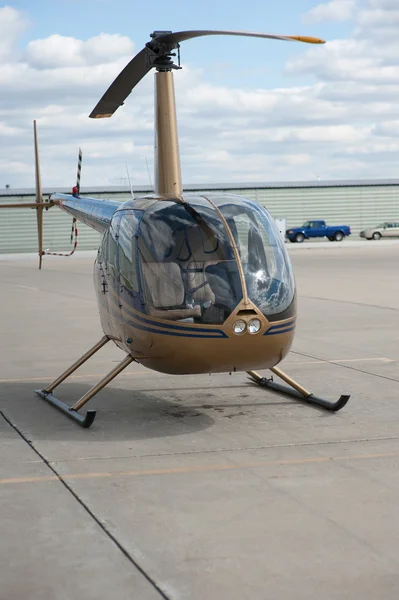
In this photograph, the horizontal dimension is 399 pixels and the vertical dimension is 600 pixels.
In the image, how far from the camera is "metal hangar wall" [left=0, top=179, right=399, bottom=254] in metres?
58.8

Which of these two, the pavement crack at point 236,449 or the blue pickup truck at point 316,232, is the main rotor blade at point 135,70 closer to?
the pavement crack at point 236,449

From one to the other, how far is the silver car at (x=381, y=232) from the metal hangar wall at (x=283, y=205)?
2129 millimetres

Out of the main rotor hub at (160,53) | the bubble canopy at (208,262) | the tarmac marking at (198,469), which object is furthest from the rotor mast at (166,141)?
the tarmac marking at (198,469)

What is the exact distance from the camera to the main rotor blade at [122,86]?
388 inches

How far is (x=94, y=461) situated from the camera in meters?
7.64

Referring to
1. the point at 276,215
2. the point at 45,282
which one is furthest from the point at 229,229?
the point at 276,215

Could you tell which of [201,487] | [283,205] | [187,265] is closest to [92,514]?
[201,487]

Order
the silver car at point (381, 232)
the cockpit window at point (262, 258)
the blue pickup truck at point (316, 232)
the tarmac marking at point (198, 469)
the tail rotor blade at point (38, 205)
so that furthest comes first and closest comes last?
the silver car at point (381, 232), the blue pickup truck at point (316, 232), the tail rotor blade at point (38, 205), the cockpit window at point (262, 258), the tarmac marking at point (198, 469)

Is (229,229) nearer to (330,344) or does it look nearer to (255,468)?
(255,468)

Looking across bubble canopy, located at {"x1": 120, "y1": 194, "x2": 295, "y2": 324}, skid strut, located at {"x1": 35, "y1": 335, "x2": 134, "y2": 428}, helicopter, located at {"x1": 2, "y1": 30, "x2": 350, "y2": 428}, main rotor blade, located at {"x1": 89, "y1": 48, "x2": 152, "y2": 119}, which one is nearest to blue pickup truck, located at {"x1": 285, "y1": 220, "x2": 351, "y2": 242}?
main rotor blade, located at {"x1": 89, "y1": 48, "x2": 152, "y2": 119}

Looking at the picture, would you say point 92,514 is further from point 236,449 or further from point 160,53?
point 160,53

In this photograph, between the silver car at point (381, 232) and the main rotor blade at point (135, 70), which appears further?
the silver car at point (381, 232)

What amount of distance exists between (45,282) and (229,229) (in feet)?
73.2

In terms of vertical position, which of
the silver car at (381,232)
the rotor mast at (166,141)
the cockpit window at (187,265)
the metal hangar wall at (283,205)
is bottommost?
the silver car at (381,232)
